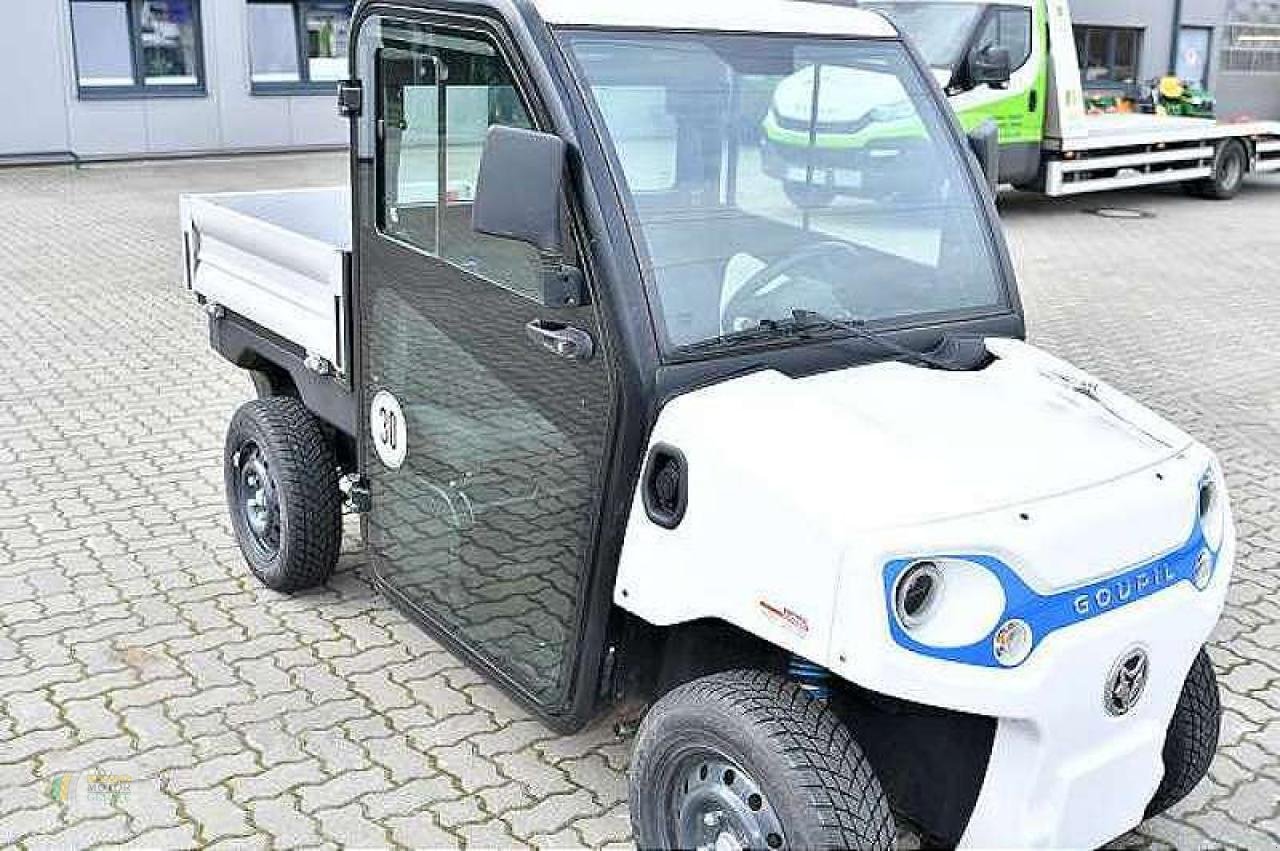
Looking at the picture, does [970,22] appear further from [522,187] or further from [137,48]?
[522,187]

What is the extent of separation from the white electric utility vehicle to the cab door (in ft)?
0.04

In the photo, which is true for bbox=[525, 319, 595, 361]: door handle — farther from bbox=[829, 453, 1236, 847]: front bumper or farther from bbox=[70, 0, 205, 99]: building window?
bbox=[70, 0, 205, 99]: building window

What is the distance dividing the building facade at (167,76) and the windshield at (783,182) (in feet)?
40.2

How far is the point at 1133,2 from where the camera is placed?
21656 mm

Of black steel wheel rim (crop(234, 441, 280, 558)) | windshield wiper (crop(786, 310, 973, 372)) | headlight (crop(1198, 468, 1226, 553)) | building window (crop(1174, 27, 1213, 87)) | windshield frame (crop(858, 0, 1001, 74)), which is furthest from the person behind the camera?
building window (crop(1174, 27, 1213, 87))

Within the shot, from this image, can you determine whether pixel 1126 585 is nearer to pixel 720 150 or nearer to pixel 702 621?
pixel 702 621

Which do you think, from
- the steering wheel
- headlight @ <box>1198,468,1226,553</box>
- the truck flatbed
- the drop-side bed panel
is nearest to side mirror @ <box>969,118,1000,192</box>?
the steering wheel

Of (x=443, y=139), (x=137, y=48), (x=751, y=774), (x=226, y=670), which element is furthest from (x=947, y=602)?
(x=137, y=48)

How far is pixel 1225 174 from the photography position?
16328 mm

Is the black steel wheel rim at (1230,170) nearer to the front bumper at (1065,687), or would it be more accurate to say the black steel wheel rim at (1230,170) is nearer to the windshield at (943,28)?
the windshield at (943,28)

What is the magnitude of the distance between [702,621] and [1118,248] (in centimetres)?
1099

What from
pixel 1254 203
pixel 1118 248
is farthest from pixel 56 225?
pixel 1254 203

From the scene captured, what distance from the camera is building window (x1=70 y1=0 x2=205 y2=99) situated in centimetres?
1611

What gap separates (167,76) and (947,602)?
15845 mm
